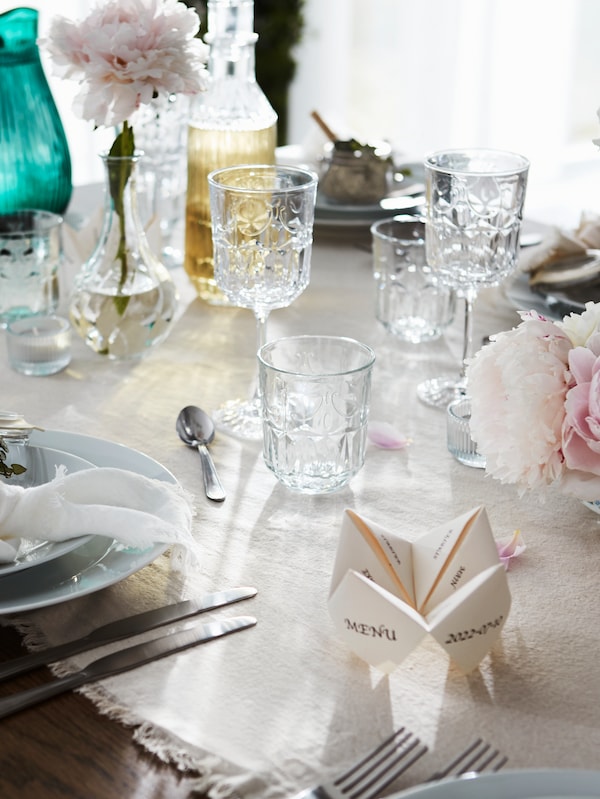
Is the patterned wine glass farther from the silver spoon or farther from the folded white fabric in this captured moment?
the folded white fabric

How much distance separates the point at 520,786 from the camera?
556 mm

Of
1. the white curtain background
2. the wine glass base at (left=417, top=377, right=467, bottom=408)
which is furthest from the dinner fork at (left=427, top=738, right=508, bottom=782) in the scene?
the white curtain background

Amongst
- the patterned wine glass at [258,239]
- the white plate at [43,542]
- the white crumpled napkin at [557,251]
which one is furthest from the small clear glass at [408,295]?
the white plate at [43,542]

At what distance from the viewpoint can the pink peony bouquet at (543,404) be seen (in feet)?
2.62

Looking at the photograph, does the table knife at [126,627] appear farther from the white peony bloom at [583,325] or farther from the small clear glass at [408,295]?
the small clear glass at [408,295]

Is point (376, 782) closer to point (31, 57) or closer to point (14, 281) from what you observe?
point (14, 281)

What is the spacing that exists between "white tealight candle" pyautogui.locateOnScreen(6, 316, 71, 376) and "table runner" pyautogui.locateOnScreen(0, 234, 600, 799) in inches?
0.9

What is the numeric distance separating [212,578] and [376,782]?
0.26m

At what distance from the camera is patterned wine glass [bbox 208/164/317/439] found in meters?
1.08

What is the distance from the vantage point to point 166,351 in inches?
51.7

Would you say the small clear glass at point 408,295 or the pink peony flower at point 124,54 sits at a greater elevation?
the pink peony flower at point 124,54

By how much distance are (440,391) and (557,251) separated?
348 mm

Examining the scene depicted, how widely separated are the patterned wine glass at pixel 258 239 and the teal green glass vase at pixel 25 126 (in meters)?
0.52

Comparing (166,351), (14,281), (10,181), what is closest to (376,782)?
(166,351)
